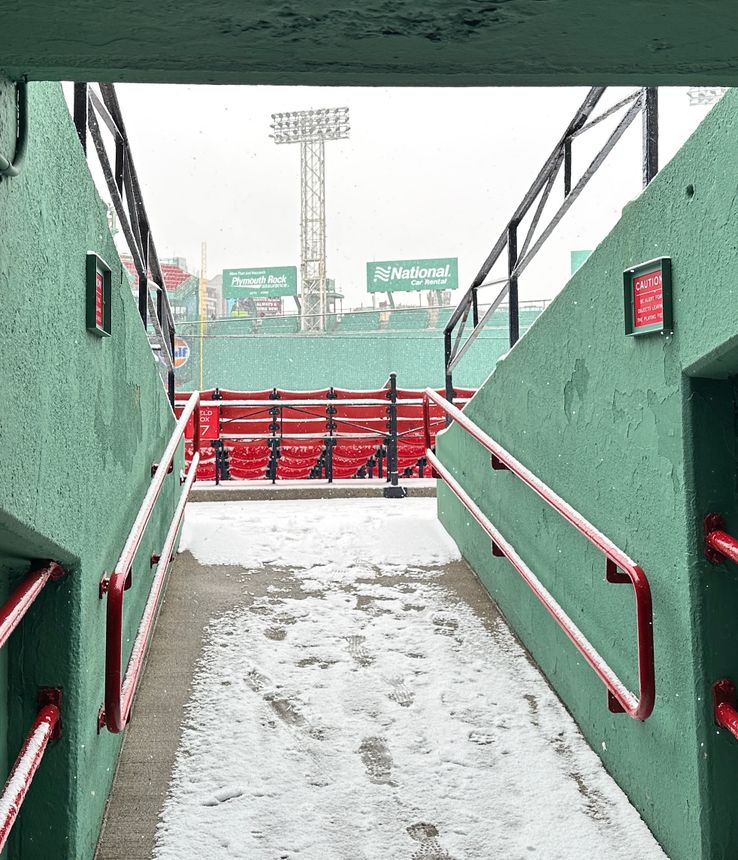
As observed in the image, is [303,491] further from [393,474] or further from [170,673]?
[170,673]

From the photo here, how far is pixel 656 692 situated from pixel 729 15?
1866mm

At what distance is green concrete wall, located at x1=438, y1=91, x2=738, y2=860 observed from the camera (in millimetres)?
2045

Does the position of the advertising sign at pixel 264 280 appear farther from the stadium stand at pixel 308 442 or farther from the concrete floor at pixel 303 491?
the concrete floor at pixel 303 491

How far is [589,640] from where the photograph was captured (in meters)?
2.94

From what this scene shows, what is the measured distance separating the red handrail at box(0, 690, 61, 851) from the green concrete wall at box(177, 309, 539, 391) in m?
30.0

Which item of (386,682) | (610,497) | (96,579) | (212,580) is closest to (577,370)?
(610,497)

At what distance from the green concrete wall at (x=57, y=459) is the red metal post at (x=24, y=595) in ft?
0.13

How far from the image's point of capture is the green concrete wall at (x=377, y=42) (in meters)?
1.17

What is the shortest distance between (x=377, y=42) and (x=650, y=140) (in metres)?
1.89

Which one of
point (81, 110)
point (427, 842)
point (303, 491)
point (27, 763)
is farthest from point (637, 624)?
point (303, 491)

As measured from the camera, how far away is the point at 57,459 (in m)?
1.96

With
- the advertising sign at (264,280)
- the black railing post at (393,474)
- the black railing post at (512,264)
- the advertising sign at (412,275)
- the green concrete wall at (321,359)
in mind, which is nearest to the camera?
the black railing post at (512,264)

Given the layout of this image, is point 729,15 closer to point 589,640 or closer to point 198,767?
point 589,640

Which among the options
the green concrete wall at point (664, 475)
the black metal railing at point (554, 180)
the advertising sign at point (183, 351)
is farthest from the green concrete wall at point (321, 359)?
the green concrete wall at point (664, 475)
